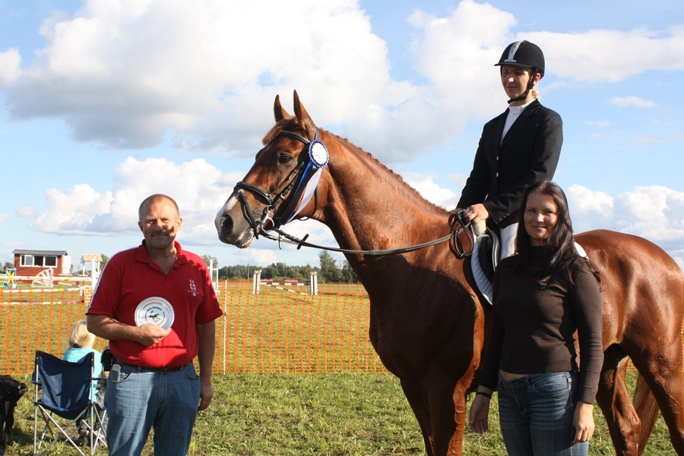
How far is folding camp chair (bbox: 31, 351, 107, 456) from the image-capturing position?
16.8ft

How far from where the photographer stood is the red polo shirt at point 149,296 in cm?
289

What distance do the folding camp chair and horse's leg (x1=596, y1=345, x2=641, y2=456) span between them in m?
4.35

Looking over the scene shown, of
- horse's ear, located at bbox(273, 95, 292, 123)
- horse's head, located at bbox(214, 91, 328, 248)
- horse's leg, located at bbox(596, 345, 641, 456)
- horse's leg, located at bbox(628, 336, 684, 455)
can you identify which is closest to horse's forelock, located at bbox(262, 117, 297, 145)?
horse's head, located at bbox(214, 91, 328, 248)

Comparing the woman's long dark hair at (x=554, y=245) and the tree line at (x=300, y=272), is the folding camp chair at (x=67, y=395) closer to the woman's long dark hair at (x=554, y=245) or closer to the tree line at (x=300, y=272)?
the woman's long dark hair at (x=554, y=245)

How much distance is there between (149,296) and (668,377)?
3.50 meters

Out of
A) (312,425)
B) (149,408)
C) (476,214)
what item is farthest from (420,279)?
(312,425)

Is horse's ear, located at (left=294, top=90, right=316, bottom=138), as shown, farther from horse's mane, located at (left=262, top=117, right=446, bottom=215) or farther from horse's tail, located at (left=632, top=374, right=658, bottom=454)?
horse's tail, located at (left=632, top=374, right=658, bottom=454)

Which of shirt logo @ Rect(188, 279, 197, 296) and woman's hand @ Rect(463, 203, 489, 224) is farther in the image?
woman's hand @ Rect(463, 203, 489, 224)

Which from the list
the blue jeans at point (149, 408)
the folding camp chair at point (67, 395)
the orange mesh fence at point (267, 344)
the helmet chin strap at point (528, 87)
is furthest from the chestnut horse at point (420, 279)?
the orange mesh fence at point (267, 344)

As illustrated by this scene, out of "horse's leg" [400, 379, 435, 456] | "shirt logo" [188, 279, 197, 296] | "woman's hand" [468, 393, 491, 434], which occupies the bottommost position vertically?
"horse's leg" [400, 379, 435, 456]

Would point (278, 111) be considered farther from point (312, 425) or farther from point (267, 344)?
point (267, 344)

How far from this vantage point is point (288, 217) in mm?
3338

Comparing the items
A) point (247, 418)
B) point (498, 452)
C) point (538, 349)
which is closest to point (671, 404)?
point (498, 452)

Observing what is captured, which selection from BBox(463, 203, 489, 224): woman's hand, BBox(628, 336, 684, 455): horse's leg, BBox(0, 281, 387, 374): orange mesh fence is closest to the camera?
BBox(463, 203, 489, 224): woman's hand
